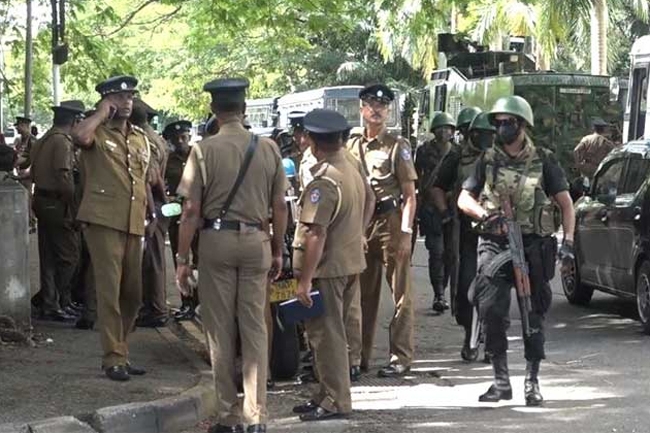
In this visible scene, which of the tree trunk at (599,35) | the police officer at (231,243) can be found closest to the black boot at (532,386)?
the police officer at (231,243)

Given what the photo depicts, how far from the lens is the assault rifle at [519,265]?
760cm

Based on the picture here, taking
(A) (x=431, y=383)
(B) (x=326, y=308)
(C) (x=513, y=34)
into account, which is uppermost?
(C) (x=513, y=34)

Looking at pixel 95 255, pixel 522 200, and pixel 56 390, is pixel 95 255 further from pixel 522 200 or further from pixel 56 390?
pixel 522 200

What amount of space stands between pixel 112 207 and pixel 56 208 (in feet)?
9.02

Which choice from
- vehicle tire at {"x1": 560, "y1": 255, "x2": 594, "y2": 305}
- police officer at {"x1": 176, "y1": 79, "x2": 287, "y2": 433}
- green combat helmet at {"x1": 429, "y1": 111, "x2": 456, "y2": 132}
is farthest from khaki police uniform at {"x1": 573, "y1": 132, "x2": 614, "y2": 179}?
police officer at {"x1": 176, "y1": 79, "x2": 287, "y2": 433}

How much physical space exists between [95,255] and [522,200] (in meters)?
2.86

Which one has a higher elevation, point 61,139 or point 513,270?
point 61,139

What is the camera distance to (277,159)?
6918 millimetres

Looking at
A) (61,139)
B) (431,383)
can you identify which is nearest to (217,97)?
(431,383)

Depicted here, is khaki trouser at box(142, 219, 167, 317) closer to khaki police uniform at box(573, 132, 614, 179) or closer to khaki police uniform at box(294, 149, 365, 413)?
khaki police uniform at box(294, 149, 365, 413)

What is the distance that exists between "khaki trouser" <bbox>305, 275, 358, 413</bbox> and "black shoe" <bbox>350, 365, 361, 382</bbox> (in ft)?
3.70

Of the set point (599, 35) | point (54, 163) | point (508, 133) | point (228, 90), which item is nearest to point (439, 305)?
point (54, 163)

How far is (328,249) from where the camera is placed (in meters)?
7.45

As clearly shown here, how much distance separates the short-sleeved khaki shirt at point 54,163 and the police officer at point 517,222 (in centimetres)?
418
